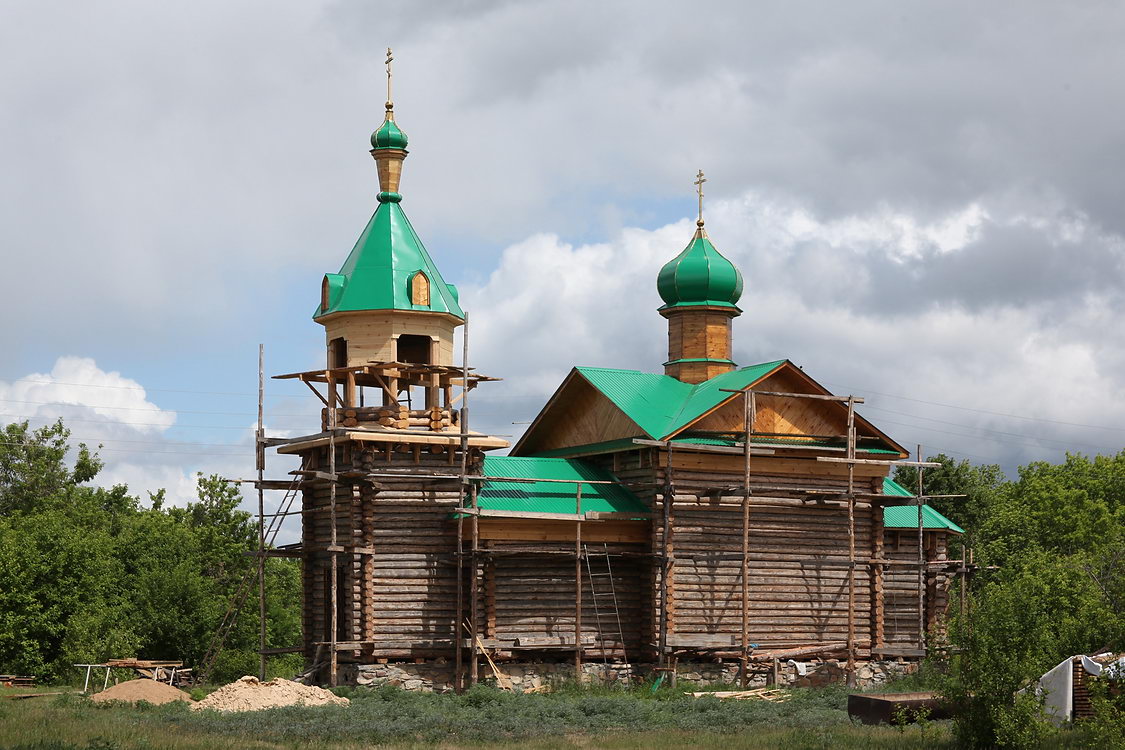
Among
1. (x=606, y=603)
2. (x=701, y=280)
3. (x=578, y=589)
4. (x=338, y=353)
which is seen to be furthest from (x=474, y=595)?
(x=701, y=280)

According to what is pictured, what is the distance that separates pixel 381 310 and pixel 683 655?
1065cm

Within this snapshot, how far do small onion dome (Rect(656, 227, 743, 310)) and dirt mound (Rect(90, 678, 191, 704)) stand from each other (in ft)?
55.1

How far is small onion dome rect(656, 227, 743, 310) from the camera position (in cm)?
4197

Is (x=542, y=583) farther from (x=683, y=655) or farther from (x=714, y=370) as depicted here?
(x=714, y=370)

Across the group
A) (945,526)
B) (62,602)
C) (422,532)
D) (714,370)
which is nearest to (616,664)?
(422,532)

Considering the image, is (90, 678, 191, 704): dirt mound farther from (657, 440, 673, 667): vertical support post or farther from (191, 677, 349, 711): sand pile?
(657, 440, 673, 667): vertical support post

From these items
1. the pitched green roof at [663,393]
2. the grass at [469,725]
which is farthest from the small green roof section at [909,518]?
the grass at [469,725]

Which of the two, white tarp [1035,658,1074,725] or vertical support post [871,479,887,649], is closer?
white tarp [1035,658,1074,725]

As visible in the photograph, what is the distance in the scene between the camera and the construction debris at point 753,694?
33.8m

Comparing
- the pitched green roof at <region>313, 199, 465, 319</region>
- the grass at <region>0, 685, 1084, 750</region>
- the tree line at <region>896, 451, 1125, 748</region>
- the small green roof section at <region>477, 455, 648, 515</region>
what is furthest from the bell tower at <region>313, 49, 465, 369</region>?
the tree line at <region>896, 451, 1125, 748</region>

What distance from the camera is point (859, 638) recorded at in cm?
3875

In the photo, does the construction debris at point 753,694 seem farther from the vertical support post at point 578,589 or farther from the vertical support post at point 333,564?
the vertical support post at point 333,564

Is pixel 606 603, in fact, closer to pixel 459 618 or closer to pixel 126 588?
pixel 459 618

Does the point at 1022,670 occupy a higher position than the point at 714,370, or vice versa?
the point at 714,370
